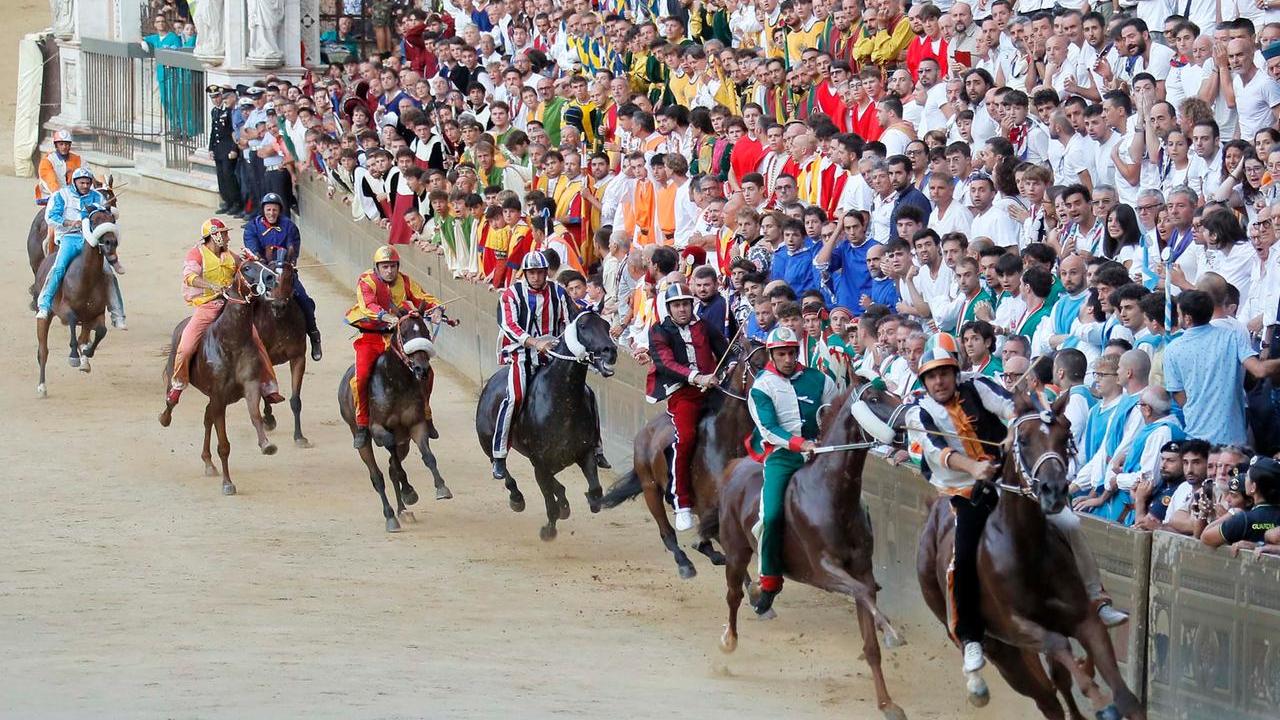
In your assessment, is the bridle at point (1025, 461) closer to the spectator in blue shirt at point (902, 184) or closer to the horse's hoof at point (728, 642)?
the horse's hoof at point (728, 642)

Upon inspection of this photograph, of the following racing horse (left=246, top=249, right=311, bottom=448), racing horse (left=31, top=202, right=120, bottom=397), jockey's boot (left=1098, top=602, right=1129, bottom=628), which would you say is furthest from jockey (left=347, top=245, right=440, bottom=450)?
jockey's boot (left=1098, top=602, right=1129, bottom=628)

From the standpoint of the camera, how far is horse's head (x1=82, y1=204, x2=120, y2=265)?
2166 centimetres

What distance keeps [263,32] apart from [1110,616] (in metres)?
25.7

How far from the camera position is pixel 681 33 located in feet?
74.6

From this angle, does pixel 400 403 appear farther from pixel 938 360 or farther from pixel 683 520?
pixel 938 360

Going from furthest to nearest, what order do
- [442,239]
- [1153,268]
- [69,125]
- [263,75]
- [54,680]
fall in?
[69,125] < [263,75] < [442,239] < [1153,268] < [54,680]

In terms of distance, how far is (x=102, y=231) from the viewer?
2162 cm

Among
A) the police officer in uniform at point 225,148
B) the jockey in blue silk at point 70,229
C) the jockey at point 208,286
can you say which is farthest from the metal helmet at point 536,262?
the police officer in uniform at point 225,148

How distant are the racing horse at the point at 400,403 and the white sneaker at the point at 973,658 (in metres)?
7.16

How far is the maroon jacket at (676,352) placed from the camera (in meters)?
14.1

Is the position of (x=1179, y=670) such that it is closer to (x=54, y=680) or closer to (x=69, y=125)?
(x=54, y=680)

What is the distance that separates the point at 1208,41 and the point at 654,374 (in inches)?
193

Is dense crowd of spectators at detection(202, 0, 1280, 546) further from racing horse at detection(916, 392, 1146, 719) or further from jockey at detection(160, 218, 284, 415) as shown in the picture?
jockey at detection(160, 218, 284, 415)

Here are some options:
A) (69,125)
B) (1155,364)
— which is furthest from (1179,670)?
(69,125)
